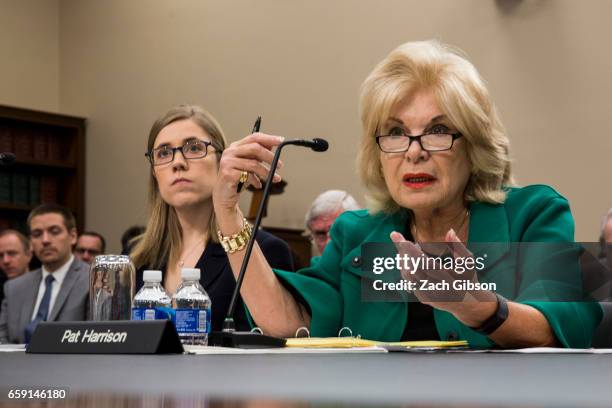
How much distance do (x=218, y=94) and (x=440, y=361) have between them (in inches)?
253

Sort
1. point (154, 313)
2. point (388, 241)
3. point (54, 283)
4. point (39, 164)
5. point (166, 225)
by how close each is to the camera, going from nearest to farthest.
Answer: point (154, 313) < point (388, 241) < point (166, 225) < point (54, 283) < point (39, 164)

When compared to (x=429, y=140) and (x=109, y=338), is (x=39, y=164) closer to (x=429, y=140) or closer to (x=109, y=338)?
(x=429, y=140)

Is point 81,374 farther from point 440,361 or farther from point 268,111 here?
point 268,111

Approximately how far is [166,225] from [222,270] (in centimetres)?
35

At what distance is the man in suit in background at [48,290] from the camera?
17.0 feet

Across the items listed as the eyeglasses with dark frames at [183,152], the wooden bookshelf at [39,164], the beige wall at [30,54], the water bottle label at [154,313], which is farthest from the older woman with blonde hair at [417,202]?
the beige wall at [30,54]

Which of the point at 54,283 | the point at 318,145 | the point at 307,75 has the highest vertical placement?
the point at 307,75

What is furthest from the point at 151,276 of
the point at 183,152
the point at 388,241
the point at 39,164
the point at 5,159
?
the point at 39,164

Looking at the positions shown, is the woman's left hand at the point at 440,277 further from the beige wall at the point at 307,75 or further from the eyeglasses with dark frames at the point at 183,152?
the beige wall at the point at 307,75

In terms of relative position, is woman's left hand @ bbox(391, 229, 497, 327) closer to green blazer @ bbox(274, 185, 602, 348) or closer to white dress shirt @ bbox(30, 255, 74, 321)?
green blazer @ bbox(274, 185, 602, 348)

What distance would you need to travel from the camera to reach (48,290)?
5.45 m

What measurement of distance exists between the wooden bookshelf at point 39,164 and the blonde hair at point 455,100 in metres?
6.46

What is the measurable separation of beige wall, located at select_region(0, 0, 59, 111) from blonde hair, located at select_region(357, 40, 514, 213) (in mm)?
7012

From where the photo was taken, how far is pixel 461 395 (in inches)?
29.7
